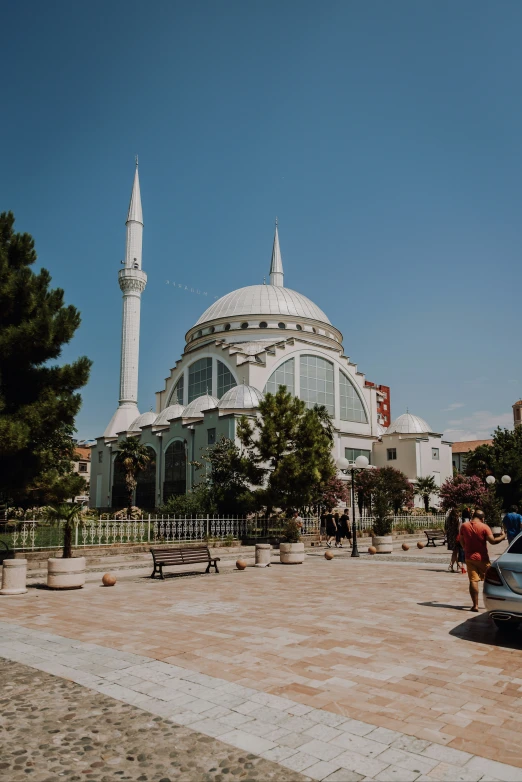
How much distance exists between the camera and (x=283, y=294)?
56531mm

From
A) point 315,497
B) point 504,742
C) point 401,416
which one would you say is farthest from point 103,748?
point 401,416

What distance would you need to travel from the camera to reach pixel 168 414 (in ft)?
161

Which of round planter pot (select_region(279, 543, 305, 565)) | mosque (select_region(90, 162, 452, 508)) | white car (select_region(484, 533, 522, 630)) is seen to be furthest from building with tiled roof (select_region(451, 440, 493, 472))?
white car (select_region(484, 533, 522, 630))

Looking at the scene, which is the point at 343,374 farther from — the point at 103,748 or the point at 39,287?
the point at 103,748

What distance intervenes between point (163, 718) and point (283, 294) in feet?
174

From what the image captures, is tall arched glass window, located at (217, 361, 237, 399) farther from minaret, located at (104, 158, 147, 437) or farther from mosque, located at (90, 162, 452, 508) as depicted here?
minaret, located at (104, 158, 147, 437)

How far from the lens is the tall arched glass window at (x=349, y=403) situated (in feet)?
167

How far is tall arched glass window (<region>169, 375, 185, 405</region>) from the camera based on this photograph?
54.3 metres

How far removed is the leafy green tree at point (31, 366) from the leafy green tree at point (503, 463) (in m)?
34.8

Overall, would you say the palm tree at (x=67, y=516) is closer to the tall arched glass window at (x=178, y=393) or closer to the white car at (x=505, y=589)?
the white car at (x=505, y=589)

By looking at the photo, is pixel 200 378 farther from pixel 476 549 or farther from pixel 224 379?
pixel 476 549

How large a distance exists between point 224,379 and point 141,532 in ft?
91.9

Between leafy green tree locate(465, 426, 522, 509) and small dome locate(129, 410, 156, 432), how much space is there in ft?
90.1

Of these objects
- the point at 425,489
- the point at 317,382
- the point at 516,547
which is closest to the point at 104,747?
the point at 516,547
